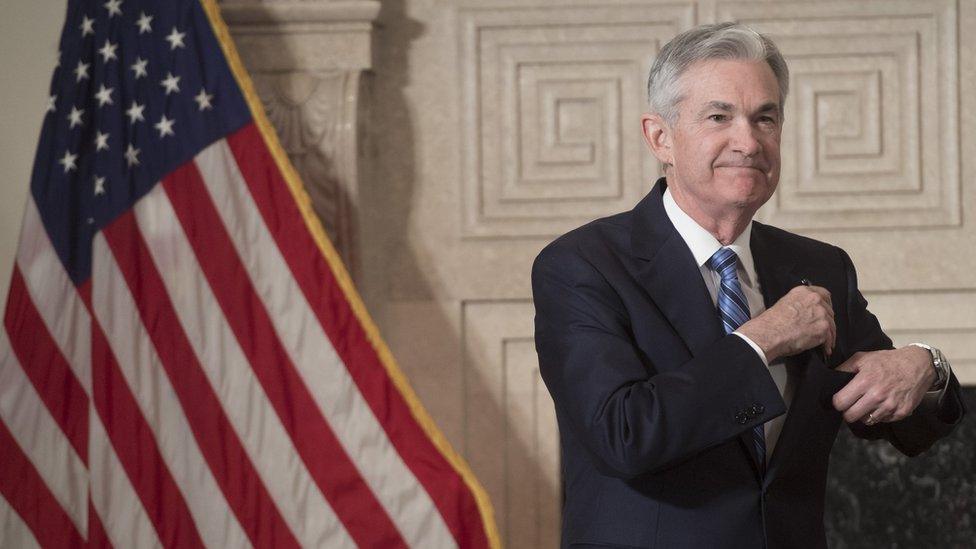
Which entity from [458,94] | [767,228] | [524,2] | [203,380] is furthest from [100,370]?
[767,228]

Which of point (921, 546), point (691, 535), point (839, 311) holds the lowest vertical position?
point (921, 546)

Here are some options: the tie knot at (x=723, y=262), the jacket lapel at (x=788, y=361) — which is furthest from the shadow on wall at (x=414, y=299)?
the tie knot at (x=723, y=262)

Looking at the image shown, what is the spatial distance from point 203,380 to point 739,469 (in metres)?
1.91

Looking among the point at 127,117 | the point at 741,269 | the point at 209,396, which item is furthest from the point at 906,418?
the point at 127,117

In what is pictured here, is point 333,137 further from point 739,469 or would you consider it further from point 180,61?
point 739,469

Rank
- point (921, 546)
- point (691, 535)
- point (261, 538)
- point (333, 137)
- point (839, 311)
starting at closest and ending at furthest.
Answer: point (691, 535) < point (839, 311) < point (261, 538) < point (333, 137) < point (921, 546)

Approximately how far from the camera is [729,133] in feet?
5.23

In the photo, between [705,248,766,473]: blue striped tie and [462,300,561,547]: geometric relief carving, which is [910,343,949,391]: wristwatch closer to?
[705,248,766,473]: blue striped tie

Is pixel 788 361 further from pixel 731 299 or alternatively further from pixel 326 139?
pixel 326 139

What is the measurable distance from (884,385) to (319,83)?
2301 millimetres

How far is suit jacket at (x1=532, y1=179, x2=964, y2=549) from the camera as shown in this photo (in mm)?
1415

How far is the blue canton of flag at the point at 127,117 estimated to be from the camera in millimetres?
3195

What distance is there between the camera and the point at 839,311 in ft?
5.71

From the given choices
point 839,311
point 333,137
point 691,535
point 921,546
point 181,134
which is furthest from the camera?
point 921,546
